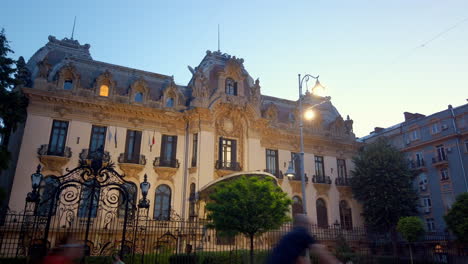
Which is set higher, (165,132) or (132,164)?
(165,132)

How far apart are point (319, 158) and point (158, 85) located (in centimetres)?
1744

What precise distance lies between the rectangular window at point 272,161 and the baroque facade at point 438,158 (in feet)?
47.1

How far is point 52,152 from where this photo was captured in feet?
78.6

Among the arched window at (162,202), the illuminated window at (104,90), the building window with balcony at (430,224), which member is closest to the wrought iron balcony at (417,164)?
the building window with balcony at (430,224)

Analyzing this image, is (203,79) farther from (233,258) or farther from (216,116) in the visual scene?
(233,258)

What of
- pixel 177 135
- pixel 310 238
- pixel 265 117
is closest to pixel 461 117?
pixel 265 117

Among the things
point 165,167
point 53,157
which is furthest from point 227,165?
point 53,157

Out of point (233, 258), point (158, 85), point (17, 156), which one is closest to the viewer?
point (233, 258)

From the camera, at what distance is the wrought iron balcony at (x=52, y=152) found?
923 inches

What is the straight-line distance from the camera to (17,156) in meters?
23.7

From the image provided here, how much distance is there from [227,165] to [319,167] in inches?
429

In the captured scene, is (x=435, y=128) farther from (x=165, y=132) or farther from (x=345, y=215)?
(x=165, y=132)

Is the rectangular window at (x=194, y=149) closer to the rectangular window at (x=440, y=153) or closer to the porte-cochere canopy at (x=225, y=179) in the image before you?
the porte-cochere canopy at (x=225, y=179)

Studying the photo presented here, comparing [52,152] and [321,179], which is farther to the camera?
[321,179]
